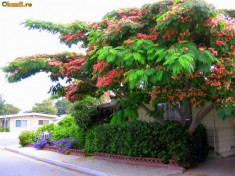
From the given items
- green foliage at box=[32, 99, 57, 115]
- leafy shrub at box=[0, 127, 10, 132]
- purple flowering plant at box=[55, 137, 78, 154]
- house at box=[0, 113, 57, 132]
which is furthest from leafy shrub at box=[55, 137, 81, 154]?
green foliage at box=[32, 99, 57, 115]

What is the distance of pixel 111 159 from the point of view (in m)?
11.5

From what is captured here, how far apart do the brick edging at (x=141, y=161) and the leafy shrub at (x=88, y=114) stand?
2.76 metres

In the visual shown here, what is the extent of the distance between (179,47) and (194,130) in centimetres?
416

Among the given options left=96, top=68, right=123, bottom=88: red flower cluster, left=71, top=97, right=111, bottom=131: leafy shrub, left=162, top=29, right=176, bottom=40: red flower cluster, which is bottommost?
left=71, top=97, right=111, bottom=131: leafy shrub

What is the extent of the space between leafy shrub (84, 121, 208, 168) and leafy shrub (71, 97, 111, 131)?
290cm

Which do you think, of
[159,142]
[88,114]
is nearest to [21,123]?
[88,114]

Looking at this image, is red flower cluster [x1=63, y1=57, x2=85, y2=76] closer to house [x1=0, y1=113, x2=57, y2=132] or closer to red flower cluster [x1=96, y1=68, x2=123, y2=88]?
red flower cluster [x1=96, y1=68, x2=123, y2=88]

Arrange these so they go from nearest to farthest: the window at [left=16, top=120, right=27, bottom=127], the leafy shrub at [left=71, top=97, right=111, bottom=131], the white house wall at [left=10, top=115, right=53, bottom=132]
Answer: the leafy shrub at [left=71, top=97, right=111, bottom=131]
the white house wall at [left=10, top=115, right=53, bottom=132]
the window at [left=16, top=120, right=27, bottom=127]

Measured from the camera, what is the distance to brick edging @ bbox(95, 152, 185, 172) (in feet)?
29.5

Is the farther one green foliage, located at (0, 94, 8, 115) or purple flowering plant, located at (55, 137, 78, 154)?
green foliage, located at (0, 94, 8, 115)

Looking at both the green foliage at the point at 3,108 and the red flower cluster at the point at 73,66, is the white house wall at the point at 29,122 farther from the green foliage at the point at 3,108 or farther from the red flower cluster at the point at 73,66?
the red flower cluster at the point at 73,66

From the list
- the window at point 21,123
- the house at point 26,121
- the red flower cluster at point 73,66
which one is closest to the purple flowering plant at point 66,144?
the red flower cluster at point 73,66

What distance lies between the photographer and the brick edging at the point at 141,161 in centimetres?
898

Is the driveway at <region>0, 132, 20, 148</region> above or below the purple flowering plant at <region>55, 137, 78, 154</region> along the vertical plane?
below
